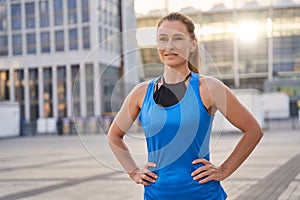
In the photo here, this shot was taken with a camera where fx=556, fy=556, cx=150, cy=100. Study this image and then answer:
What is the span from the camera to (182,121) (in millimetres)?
2365

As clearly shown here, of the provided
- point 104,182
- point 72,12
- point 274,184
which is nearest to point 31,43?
point 72,12

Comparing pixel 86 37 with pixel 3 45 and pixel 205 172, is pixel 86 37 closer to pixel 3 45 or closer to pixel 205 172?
pixel 3 45

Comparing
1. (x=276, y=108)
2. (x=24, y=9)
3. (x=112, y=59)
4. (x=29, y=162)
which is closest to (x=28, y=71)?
(x=24, y=9)

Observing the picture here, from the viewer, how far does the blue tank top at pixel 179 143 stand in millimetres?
2381

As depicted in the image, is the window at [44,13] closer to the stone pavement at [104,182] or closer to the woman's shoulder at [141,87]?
the stone pavement at [104,182]

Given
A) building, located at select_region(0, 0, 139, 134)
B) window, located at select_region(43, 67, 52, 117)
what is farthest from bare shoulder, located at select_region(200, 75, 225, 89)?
window, located at select_region(43, 67, 52, 117)

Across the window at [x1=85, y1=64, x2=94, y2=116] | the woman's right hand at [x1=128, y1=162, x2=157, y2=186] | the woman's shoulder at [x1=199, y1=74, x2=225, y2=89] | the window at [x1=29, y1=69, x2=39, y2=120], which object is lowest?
the window at [x1=29, y1=69, x2=39, y2=120]

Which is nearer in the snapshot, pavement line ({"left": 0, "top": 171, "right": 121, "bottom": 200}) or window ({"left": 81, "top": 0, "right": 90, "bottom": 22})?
pavement line ({"left": 0, "top": 171, "right": 121, "bottom": 200})

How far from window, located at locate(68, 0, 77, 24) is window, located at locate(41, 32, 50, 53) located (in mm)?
3563

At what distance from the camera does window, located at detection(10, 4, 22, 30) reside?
208 ft

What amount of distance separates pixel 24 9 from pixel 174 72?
63468mm

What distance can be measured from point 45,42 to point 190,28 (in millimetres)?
64506

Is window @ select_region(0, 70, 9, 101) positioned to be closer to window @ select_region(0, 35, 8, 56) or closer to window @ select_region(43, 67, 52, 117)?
window @ select_region(0, 35, 8, 56)

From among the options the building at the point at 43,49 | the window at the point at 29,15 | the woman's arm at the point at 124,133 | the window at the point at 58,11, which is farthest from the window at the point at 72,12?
the woman's arm at the point at 124,133
